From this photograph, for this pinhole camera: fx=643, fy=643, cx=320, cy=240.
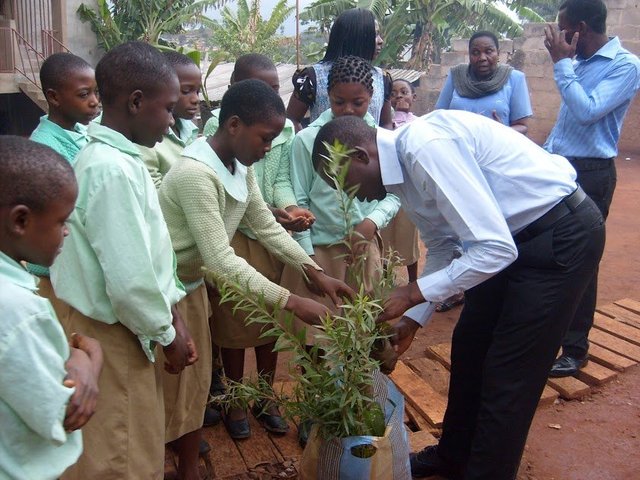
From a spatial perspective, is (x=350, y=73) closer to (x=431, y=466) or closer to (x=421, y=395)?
(x=421, y=395)

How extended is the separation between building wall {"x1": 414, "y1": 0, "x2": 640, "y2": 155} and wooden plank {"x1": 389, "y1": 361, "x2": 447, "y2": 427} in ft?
30.7

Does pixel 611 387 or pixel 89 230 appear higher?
pixel 89 230

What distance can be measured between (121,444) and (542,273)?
1.48 meters

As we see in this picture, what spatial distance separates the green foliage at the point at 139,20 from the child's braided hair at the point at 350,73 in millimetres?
12514

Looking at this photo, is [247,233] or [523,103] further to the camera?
[523,103]

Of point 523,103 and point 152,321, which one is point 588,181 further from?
point 152,321

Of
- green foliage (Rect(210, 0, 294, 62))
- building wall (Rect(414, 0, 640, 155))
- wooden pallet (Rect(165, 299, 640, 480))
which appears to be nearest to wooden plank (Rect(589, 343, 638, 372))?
wooden pallet (Rect(165, 299, 640, 480))

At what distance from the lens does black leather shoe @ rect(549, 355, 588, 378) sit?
12.1 feet

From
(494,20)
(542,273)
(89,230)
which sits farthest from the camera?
(494,20)

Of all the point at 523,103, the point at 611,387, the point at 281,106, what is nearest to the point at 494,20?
the point at 523,103

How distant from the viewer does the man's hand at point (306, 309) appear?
2.22 metres

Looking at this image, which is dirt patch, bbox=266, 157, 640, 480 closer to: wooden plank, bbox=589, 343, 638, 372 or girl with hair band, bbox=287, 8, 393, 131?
wooden plank, bbox=589, 343, 638, 372

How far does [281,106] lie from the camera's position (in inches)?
93.0

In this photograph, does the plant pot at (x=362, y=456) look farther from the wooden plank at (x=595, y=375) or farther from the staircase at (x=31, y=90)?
the staircase at (x=31, y=90)
